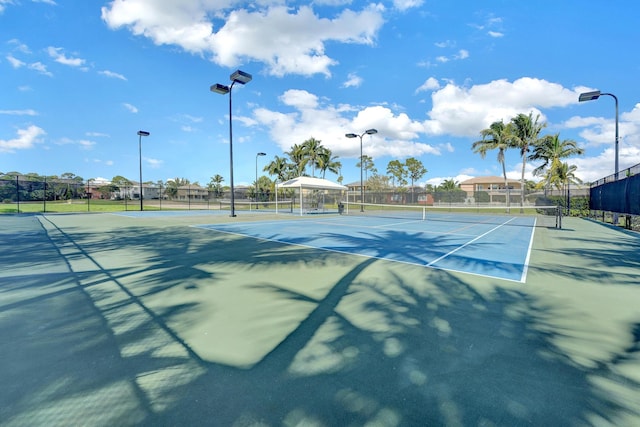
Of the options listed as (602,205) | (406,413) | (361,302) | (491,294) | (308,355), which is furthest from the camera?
(602,205)

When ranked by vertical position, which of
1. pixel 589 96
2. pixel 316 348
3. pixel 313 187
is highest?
pixel 589 96

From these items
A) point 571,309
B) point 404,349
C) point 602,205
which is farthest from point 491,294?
point 602,205

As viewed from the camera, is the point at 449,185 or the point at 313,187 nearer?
the point at 313,187

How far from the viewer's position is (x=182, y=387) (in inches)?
93.1

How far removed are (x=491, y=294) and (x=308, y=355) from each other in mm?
3301

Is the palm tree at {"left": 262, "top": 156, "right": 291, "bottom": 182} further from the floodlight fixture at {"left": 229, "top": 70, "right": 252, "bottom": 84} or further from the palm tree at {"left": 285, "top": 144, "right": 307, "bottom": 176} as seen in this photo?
the floodlight fixture at {"left": 229, "top": 70, "right": 252, "bottom": 84}

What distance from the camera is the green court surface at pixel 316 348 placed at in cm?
215

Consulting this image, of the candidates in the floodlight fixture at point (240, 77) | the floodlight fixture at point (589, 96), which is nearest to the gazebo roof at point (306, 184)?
the floodlight fixture at point (240, 77)

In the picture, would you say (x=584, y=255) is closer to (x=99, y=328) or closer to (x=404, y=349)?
(x=404, y=349)

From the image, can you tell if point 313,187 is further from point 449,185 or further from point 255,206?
point 449,185

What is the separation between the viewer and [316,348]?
300 cm

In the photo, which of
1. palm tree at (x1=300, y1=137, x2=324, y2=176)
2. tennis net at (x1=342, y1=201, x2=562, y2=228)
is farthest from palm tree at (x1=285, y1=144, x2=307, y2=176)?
tennis net at (x1=342, y1=201, x2=562, y2=228)

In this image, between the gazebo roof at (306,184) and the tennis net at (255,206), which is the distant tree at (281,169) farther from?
the gazebo roof at (306,184)

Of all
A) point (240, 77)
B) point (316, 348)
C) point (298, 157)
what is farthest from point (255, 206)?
point (316, 348)
